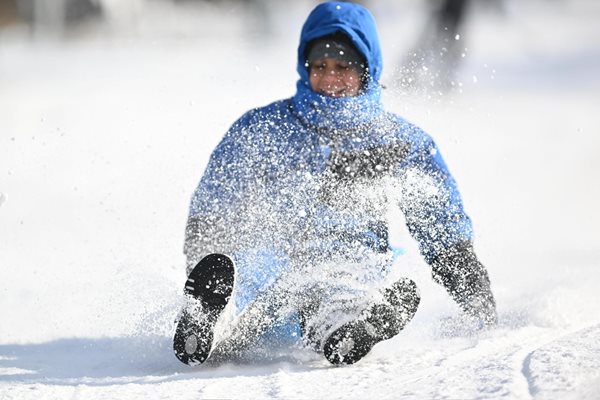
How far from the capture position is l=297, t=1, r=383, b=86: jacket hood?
10.9 feet

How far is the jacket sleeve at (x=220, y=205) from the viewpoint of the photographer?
320cm

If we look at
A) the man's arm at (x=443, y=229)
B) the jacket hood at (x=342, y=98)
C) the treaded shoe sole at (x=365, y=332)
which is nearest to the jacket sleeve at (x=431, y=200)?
the man's arm at (x=443, y=229)

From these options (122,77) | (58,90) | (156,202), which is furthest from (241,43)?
(156,202)

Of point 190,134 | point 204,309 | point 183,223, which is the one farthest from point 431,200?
point 190,134

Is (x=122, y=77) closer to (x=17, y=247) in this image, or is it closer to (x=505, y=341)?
(x=17, y=247)

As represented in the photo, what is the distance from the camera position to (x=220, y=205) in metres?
3.23

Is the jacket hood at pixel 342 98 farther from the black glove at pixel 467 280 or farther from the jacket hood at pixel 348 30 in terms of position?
the black glove at pixel 467 280

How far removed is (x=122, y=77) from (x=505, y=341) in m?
9.42

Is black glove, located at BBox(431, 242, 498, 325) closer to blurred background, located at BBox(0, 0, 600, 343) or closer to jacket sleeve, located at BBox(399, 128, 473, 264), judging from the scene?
jacket sleeve, located at BBox(399, 128, 473, 264)

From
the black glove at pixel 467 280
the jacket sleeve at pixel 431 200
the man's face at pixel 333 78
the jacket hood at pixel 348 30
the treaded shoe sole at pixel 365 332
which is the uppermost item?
the jacket hood at pixel 348 30

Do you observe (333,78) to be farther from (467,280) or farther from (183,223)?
(183,223)

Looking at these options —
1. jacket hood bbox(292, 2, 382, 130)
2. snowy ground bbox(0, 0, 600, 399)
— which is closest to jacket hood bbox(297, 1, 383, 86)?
jacket hood bbox(292, 2, 382, 130)

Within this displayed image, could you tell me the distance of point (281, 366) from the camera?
2.94 meters

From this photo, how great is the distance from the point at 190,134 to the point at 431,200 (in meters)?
4.48
